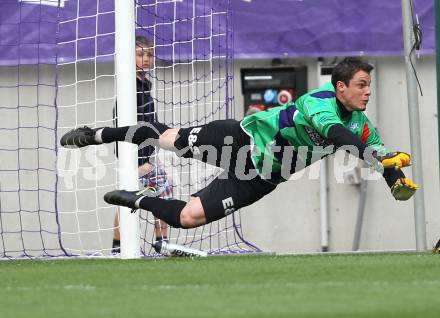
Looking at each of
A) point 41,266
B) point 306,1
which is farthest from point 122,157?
point 306,1

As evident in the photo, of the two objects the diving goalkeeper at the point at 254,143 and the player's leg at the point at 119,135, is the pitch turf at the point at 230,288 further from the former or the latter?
the player's leg at the point at 119,135

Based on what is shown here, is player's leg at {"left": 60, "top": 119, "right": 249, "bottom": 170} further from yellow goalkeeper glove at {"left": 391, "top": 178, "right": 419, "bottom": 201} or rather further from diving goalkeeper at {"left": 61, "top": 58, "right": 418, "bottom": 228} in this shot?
yellow goalkeeper glove at {"left": 391, "top": 178, "right": 419, "bottom": 201}

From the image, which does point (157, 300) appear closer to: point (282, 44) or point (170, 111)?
point (170, 111)

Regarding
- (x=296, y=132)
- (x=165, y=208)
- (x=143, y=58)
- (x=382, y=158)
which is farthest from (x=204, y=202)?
(x=143, y=58)

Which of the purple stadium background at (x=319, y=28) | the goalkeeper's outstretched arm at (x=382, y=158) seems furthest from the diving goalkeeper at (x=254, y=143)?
the purple stadium background at (x=319, y=28)

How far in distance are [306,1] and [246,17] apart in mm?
665

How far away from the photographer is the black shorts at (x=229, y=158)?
8.92 metres

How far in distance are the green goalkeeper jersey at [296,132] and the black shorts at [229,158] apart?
0.10 meters

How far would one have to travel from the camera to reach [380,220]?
12898 millimetres

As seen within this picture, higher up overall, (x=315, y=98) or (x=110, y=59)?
(x=110, y=59)

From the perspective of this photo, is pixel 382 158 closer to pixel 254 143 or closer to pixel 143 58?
pixel 254 143

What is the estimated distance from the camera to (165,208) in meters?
9.01

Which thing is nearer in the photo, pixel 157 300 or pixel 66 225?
pixel 157 300

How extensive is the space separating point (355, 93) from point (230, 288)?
100 inches
